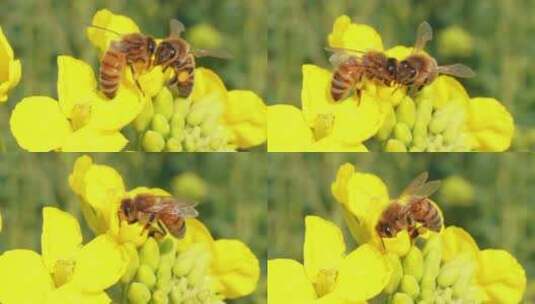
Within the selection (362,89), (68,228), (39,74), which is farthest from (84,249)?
(362,89)

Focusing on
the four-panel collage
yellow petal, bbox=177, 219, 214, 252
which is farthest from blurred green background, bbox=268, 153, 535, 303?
yellow petal, bbox=177, 219, 214, 252

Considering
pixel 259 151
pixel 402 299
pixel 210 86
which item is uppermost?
pixel 210 86

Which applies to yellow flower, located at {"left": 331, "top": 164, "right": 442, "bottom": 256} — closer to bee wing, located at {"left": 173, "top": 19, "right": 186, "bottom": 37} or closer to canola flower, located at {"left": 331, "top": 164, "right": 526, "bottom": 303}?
canola flower, located at {"left": 331, "top": 164, "right": 526, "bottom": 303}

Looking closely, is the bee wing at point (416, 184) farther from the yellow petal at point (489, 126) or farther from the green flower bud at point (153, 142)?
the green flower bud at point (153, 142)

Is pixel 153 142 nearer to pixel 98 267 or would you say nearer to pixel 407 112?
pixel 98 267

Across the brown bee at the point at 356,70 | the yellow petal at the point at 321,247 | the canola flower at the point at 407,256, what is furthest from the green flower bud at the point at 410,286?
the brown bee at the point at 356,70

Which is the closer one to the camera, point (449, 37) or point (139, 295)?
point (139, 295)

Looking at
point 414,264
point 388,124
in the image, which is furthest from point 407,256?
point 388,124

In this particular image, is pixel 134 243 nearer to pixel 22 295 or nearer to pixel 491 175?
pixel 22 295
